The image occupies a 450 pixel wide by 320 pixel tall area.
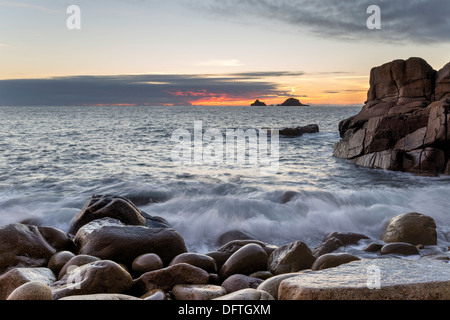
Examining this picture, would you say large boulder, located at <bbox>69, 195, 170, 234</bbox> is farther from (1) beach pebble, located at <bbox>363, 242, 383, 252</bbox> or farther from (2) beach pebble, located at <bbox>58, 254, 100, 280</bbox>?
(1) beach pebble, located at <bbox>363, 242, 383, 252</bbox>

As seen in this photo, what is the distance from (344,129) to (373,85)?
13.5 ft

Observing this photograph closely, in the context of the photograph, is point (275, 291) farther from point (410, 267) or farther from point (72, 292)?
point (72, 292)

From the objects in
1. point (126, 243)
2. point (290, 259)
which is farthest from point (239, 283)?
point (126, 243)

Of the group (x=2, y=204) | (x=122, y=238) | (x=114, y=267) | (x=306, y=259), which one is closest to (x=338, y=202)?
(x=306, y=259)

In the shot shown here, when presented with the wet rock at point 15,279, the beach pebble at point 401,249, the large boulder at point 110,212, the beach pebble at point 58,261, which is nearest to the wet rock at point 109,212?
the large boulder at point 110,212

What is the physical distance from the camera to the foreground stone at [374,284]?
2931 mm

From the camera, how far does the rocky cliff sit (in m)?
14.3

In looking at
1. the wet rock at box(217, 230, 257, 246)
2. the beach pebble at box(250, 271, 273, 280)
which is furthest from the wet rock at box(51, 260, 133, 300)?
the wet rock at box(217, 230, 257, 246)

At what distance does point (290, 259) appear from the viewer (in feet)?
16.5

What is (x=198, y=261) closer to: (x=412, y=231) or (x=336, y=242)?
(x=336, y=242)

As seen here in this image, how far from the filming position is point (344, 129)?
2169cm

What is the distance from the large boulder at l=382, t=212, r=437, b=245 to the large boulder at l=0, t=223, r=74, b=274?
19.7ft

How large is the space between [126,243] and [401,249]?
4581 millimetres

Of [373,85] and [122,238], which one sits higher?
[373,85]
